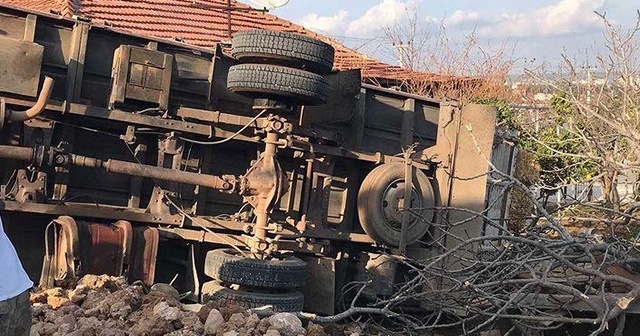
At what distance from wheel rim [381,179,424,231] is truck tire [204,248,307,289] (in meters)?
1.34

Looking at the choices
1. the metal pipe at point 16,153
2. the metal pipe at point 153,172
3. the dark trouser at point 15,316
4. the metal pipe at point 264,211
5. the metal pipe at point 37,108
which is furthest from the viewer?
the metal pipe at point 264,211

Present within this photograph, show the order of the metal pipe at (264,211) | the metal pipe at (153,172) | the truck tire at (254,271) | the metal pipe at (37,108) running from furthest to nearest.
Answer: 1. the metal pipe at (264,211)
2. the metal pipe at (153,172)
3. the truck tire at (254,271)
4. the metal pipe at (37,108)

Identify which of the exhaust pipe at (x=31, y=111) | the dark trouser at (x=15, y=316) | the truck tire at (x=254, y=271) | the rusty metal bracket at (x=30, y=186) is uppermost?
the exhaust pipe at (x=31, y=111)

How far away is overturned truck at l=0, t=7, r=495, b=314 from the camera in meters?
5.38

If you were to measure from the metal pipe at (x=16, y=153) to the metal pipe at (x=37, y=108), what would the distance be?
239mm

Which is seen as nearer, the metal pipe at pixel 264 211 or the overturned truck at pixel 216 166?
the overturned truck at pixel 216 166

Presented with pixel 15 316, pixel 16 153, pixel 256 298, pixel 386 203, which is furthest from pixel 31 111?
pixel 386 203

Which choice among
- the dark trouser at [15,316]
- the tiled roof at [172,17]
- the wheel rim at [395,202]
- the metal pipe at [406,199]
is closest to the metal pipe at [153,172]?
the wheel rim at [395,202]

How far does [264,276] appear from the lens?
17.5ft

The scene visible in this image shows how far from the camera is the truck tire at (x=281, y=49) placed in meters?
5.41

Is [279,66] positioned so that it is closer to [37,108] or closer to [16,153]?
[37,108]

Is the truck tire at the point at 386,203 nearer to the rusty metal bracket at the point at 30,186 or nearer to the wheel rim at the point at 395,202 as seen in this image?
the wheel rim at the point at 395,202

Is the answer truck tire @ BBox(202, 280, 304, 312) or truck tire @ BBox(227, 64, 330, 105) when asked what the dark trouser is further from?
truck tire @ BBox(227, 64, 330, 105)

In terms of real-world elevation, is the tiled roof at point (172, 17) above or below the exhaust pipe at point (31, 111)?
above
